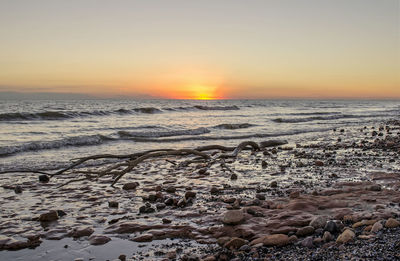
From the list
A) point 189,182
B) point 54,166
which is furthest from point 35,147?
point 189,182

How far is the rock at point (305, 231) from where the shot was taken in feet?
11.9

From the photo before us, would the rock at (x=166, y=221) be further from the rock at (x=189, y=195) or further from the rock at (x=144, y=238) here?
the rock at (x=189, y=195)

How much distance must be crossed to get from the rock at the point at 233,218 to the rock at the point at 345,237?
1.27 metres

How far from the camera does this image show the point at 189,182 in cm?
680

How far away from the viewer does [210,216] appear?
14.9 feet

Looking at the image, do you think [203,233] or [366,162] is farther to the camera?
[366,162]

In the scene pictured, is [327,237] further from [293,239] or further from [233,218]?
[233,218]

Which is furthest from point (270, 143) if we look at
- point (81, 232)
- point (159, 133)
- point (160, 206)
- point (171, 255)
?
point (171, 255)

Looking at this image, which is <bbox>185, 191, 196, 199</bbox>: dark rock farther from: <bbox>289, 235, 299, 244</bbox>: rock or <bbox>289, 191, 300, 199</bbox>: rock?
<bbox>289, 235, 299, 244</bbox>: rock

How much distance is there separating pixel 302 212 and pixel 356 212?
2.33ft

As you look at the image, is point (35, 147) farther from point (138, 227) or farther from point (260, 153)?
point (138, 227)

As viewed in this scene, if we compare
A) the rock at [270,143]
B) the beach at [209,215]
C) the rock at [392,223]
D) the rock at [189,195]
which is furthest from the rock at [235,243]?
the rock at [270,143]

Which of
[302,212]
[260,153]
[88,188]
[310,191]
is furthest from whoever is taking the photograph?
[260,153]

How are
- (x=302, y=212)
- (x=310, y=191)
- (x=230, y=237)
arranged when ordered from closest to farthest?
(x=230, y=237), (x=302, y=212), (x=310, y=191)
